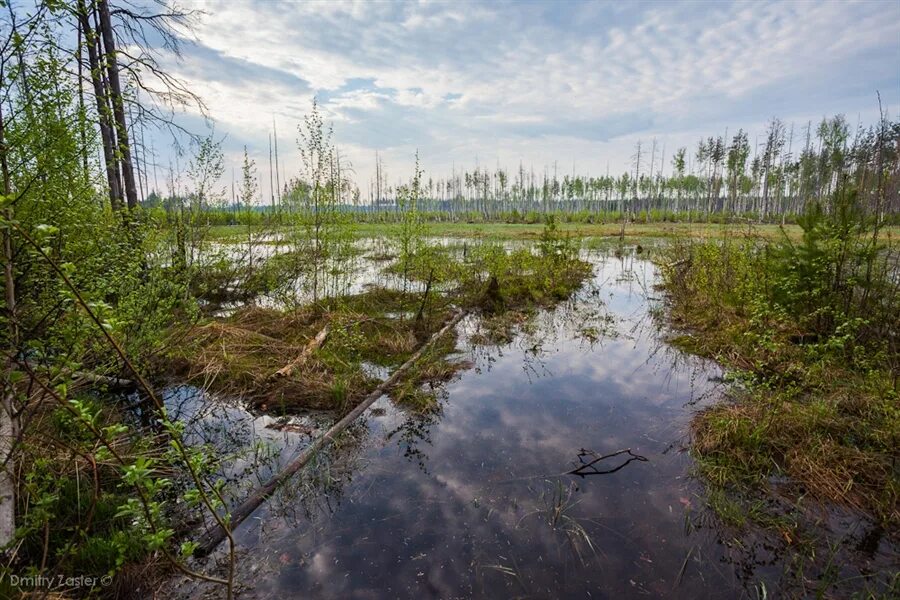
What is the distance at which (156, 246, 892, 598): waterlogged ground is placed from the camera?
3102 mm

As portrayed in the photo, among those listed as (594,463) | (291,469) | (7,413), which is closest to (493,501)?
(594,463)

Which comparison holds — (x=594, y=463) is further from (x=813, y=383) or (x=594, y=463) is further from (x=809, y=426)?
(x=813, y=383)

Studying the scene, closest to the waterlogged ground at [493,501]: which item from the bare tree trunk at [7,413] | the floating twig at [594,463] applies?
the floating twig at [594,463]

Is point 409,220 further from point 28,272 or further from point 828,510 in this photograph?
point 828,510

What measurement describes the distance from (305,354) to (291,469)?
301cm

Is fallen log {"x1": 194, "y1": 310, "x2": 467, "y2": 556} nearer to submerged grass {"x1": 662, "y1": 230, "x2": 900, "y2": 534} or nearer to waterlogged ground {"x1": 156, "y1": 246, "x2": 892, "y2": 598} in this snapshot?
waterlogged ground {"x1": 156, "y1": 246, "x2": 892, "y2": 598}

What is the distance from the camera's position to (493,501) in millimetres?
3977

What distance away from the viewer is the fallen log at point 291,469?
3.29 metres

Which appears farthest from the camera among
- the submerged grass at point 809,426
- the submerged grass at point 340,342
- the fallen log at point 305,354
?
the fallen log at point 305,354

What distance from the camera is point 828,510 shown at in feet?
12.4

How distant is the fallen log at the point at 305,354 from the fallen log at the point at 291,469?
138cm

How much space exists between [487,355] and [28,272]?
258 inches

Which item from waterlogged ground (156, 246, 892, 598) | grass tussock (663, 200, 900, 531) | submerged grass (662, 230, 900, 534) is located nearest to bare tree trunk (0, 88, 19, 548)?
waterlogged ground (156, 246, 892, 598)

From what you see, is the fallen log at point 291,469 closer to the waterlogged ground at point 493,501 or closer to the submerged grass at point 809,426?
the waterlogged ground at point 493,501
